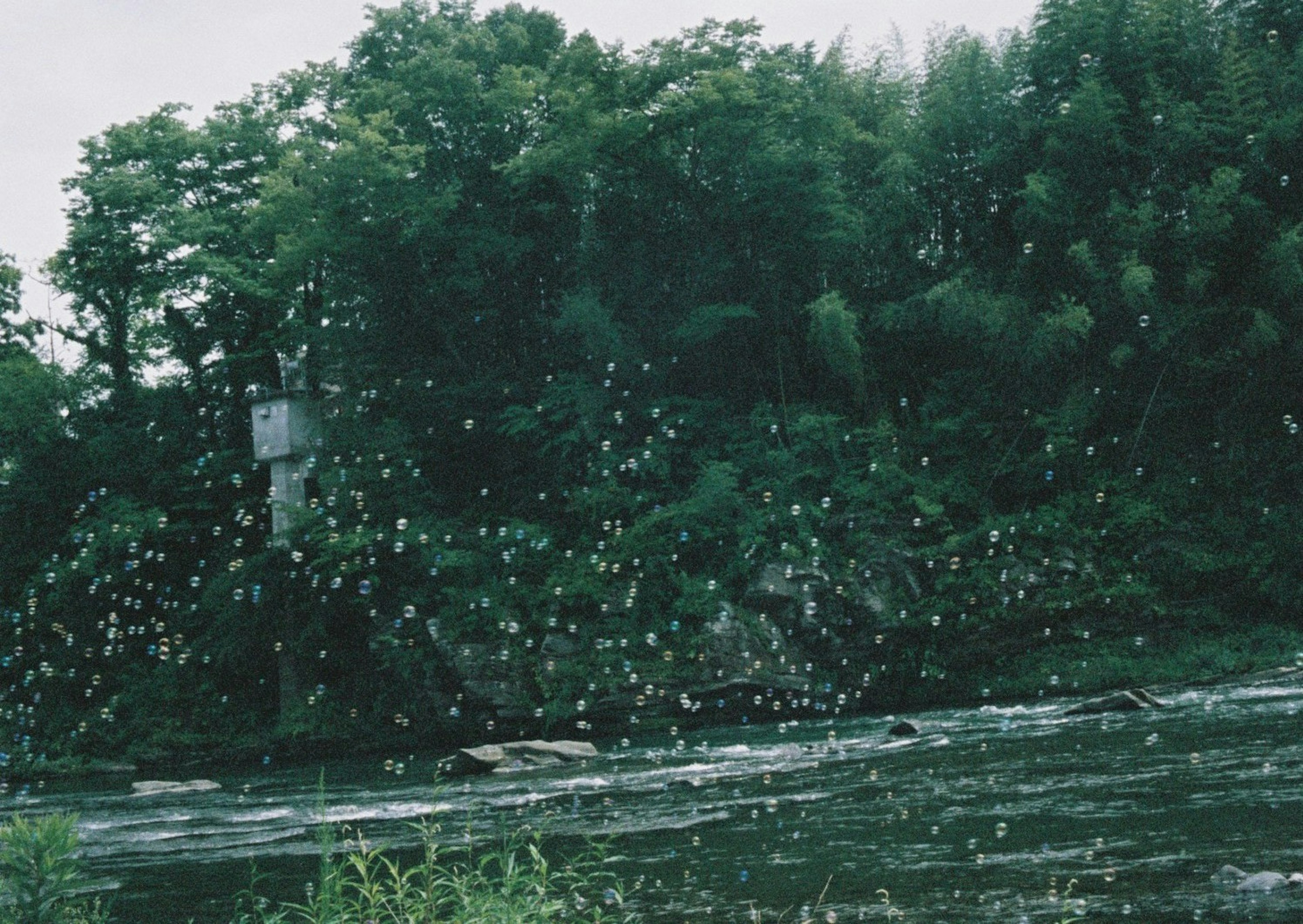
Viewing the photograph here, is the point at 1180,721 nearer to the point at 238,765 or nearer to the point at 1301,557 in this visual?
the point at 1301,557

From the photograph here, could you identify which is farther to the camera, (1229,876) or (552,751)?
(552,751)

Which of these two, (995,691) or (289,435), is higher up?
(289,435)

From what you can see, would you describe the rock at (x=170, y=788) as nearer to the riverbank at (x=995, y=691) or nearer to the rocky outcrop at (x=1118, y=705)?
the riverbank at (x=995, y=691)

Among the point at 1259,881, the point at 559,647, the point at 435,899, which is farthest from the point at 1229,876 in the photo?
the point at 559,647

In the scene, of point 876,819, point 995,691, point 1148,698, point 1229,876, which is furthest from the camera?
point 995,691

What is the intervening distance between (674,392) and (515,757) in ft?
42.3

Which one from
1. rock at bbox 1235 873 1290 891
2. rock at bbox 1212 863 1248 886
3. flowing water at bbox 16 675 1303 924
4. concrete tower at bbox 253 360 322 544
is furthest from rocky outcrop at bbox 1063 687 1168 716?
concrete tower at bbox 253 360 322 544

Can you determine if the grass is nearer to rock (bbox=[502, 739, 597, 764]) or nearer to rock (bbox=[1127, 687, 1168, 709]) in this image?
rock (bbox=[502, 739, 597, 764])

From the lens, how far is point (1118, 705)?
55.3 ft

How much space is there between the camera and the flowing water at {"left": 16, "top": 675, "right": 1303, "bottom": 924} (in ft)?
23.7

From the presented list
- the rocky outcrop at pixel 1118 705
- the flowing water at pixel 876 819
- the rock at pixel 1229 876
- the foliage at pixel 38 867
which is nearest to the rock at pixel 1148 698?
the rocky outcrop at pixel 1118 705

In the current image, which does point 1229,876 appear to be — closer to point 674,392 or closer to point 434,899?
point 434,899

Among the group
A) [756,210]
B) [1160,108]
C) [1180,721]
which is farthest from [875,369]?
[1180,721]

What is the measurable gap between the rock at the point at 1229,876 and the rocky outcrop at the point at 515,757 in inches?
450
